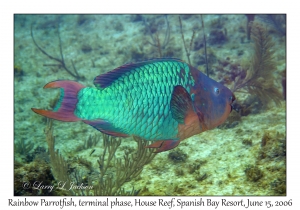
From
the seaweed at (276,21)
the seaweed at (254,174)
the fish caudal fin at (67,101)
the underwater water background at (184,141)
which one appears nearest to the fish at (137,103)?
the fish caudal fin at (67,101)

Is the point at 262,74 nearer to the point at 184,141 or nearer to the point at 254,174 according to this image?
the point at 184,141

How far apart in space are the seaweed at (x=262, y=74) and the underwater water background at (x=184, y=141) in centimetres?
14

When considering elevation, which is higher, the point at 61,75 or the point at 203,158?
the point at 61,75

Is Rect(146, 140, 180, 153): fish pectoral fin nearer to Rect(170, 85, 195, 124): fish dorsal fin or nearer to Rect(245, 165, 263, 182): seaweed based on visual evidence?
Rect(170, 85, 195, 124): fish dorsal fin

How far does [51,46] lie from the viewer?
458 inches

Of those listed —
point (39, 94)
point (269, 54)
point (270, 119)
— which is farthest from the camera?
point (39, 94)

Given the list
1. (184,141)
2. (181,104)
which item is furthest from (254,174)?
(181,104)

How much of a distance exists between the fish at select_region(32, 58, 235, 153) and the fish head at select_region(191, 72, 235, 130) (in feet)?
0.21

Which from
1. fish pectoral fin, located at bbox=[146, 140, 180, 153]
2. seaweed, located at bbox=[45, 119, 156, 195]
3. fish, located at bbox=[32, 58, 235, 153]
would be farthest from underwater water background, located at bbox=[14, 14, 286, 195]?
fish, located at bbox=[32, 58, 235, 153]

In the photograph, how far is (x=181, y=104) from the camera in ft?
7.22

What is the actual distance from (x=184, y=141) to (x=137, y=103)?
97.6 inches
